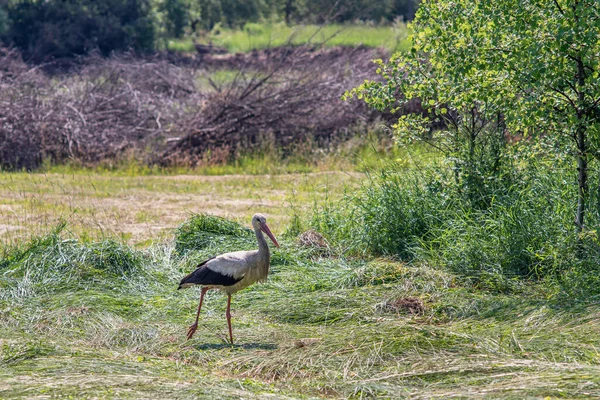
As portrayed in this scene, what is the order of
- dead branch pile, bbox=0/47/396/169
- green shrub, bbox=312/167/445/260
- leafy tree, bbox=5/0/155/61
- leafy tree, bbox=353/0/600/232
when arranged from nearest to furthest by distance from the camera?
leafy tree, bbox=353/0/600/232 < green shrub, bbox=312/167/445/260 < dead branch pile, bbox=0/47/396/169 < leafy tree, bbox=5/0/155/61

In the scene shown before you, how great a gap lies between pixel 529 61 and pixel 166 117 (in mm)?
13159

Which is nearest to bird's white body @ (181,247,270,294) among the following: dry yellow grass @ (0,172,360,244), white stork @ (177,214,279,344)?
white stork @ (177,214,279,344)

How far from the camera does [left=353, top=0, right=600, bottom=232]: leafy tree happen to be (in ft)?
26.1

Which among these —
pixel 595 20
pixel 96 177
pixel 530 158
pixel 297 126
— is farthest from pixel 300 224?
pixel 297 126

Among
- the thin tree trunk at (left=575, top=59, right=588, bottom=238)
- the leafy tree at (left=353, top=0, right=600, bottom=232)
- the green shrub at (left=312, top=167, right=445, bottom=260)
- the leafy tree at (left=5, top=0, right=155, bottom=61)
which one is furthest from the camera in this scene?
the leafy tree at (left=5, top=0, right=155, bottom=61)

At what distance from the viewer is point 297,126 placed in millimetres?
19547

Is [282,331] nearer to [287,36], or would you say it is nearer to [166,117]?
[166,117]

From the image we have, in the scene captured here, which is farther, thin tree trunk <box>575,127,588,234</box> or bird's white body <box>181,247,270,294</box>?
thin tree trunk <box>575,127,588,234</box>

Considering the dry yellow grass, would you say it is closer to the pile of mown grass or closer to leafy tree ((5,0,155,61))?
the pile of mown grass

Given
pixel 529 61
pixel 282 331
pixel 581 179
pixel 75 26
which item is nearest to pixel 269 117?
pixel 581 179

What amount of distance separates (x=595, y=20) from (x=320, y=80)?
516 inches

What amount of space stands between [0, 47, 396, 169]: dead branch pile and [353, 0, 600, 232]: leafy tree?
10.0m

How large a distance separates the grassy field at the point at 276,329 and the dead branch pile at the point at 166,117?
712 centimetres

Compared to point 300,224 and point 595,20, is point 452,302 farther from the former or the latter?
point 300,224
